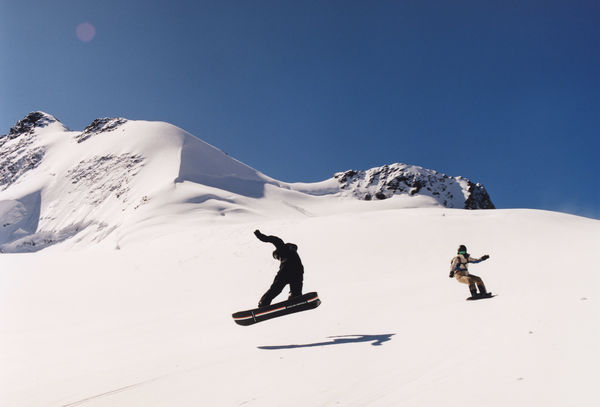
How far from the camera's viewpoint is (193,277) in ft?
50.3

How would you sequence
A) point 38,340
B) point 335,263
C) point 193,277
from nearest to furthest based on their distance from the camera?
point 38,340 → point 193,277 → point 335,263

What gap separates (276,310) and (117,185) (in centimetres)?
8517

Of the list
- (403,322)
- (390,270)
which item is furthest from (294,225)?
(403,322)

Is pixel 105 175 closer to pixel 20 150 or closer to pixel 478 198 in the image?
pixel 20 150

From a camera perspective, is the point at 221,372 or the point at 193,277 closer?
the point at 221,372

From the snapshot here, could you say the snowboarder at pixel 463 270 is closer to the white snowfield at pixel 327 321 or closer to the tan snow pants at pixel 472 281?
the tan snow pants at pixel 472 281

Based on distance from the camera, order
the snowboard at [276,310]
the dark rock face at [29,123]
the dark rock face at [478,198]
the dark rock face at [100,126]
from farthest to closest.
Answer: the dark rock face at [478,198]
the dark rock face at [29,123]
the dark rock face at [100,126]
the snowboard at [276,310]

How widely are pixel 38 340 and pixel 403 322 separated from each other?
7538 mm

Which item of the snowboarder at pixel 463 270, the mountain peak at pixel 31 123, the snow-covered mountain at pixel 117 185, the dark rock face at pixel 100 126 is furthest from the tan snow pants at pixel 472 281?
the mountain peak at pixel 31 123

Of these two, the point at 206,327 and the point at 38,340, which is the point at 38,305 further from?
the point at 206,327

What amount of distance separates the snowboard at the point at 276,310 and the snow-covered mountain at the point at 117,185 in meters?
40.9

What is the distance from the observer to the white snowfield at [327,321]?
3.70 m

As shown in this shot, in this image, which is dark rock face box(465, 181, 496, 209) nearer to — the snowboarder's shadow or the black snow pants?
→ the black snow pants

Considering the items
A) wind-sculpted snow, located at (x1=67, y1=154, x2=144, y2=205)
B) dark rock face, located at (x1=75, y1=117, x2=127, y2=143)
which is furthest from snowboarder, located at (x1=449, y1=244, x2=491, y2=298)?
dark rock face, located at (x1=75, y1=117, x2=127, y2=143)
